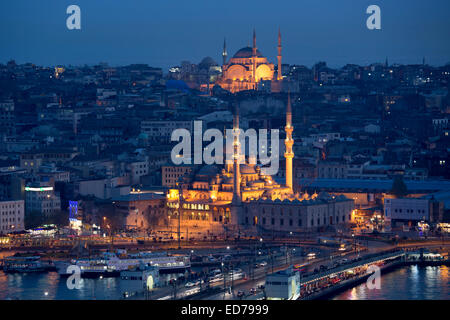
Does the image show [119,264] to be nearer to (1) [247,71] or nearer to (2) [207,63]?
(1) [247,71]

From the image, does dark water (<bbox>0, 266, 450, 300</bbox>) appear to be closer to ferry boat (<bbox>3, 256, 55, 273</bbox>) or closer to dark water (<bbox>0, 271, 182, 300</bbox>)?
dark water (<bbox>0, 271, 182, 300</bbox>)

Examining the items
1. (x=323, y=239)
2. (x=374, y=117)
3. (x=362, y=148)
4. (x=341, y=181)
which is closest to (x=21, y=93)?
(x=374, y=117)

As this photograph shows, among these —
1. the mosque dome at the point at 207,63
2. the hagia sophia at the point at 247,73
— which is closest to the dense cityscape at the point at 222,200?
the hagia sophia at the point at 247,73

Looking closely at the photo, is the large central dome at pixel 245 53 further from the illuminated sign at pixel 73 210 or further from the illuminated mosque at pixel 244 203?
the illuminated sign at pixel 73 210

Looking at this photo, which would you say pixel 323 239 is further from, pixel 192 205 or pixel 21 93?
pixel 21 93

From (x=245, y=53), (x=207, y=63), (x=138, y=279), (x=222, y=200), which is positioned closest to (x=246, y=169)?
(x=222, y=200)
